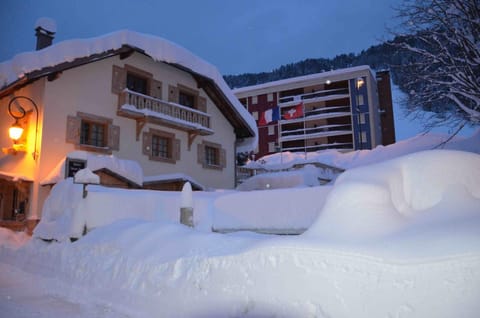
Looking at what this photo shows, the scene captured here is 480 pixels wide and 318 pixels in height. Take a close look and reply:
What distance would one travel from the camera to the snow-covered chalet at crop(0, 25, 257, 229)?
13625mm

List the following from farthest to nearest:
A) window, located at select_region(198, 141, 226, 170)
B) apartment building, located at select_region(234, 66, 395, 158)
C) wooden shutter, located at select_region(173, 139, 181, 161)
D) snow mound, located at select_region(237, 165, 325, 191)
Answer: apartment building, located at select_region(234, 66, 395, 158) → window, located at select_region(198, 141, 226, 170) → wooden shutter, located at select_region(173, 139, 181, 161) → snow mound, located at select_region(237, 165, 325, 191)

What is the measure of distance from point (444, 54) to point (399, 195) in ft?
23.0

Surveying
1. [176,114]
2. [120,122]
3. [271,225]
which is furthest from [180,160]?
[271,225]

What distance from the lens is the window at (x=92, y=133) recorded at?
568 inches

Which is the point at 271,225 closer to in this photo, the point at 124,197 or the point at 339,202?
the point at 124,197

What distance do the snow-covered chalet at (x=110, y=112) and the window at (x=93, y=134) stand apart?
1.6 inches

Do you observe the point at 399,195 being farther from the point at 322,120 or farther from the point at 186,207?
the point at 322,120

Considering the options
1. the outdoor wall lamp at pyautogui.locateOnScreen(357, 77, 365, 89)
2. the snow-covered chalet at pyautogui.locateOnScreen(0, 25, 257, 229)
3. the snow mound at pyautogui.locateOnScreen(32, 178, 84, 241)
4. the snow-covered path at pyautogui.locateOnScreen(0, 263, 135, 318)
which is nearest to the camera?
the snow-covered path at pyautogui.locateOnScreen(0, 263, 135, 318)

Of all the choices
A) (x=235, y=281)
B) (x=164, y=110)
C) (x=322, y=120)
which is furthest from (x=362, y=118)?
(x=235, y=281)

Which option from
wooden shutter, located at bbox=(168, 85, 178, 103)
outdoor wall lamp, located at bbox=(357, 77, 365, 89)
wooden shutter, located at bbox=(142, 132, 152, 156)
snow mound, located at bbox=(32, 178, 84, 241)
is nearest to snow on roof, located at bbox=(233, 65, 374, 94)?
outdoor wall lamp, located at bbox=(357, 77, 365, 89)

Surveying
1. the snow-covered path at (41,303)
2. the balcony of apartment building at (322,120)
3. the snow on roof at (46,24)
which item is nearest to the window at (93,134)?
the snow on roof at (46,24)

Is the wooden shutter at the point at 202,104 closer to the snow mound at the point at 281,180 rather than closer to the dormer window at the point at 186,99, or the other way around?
the dormer window at the point at 186,99

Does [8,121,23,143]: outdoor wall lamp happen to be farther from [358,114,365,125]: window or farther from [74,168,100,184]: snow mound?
[358,114,365,125]: window

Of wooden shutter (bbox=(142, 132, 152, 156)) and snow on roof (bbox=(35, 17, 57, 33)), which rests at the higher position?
snow on roof (bbox=(35, 17, 57, 33))
